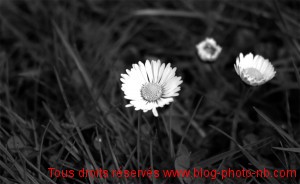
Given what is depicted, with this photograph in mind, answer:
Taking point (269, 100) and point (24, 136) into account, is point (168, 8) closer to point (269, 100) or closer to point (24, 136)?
point (269, 100)

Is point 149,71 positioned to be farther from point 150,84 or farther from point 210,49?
point 210,49

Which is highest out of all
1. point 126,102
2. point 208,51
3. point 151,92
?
point 208,51

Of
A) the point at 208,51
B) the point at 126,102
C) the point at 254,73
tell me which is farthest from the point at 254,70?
the point at 126,102

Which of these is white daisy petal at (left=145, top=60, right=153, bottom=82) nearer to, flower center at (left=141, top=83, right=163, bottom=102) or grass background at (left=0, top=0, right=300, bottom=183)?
flower center at (left=141, top=83, right=163, bottom=102)

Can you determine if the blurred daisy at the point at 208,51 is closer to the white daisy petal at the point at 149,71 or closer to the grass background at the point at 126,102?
the grass background at the point at 126,102

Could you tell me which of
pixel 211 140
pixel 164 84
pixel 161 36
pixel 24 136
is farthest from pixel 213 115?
pixel 24 136

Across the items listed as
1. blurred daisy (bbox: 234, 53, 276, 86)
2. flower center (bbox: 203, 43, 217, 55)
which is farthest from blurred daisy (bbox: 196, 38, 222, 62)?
blurred daisy (bbox: 234, 53, 276, 86)
